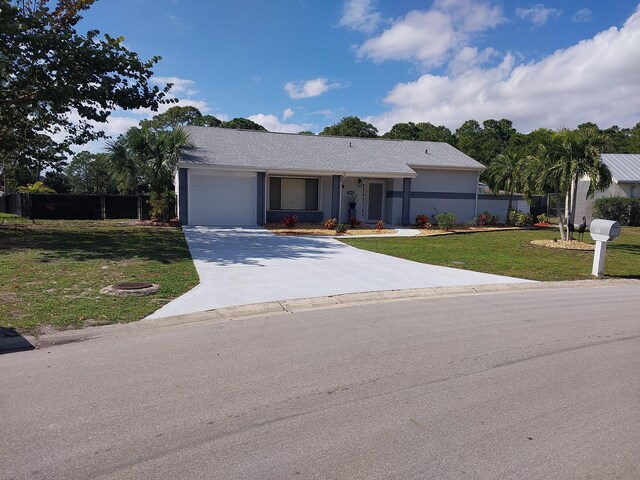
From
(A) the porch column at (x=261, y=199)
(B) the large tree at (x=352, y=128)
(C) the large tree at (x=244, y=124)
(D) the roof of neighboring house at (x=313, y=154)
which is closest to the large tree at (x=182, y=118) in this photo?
(C) the large tree at (x=244, y=124)

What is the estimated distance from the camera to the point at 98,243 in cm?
1430

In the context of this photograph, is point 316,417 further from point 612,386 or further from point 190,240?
point 190,240

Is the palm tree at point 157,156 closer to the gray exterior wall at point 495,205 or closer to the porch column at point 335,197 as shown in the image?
the porch column at point 335,197

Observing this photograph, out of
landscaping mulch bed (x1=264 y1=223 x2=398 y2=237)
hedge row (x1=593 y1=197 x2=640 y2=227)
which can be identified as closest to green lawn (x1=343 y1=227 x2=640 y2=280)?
landscaping mulch bed (x1=264 y1=223 x2=398 y2=237)

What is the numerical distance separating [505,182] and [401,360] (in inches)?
935

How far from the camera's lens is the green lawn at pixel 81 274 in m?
6.76

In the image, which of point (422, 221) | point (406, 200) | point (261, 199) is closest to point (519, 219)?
point (422, 221)

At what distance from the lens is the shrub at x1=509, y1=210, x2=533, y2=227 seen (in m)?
25.2

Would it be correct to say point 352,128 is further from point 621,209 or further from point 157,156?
point 157,156

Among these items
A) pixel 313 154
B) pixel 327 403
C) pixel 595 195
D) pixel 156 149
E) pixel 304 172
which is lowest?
pixel 327 403

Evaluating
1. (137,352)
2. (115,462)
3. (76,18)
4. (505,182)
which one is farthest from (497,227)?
(115,462)

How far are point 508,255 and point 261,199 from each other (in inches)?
432

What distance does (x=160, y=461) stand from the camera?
3213 millimetres

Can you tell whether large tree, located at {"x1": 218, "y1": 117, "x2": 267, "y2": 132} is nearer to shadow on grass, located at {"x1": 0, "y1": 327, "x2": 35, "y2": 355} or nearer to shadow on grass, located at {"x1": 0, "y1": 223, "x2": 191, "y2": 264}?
shadow on grass, located at {"x1": 0, "y1": 223, "x2": 191, "y2": 264}
